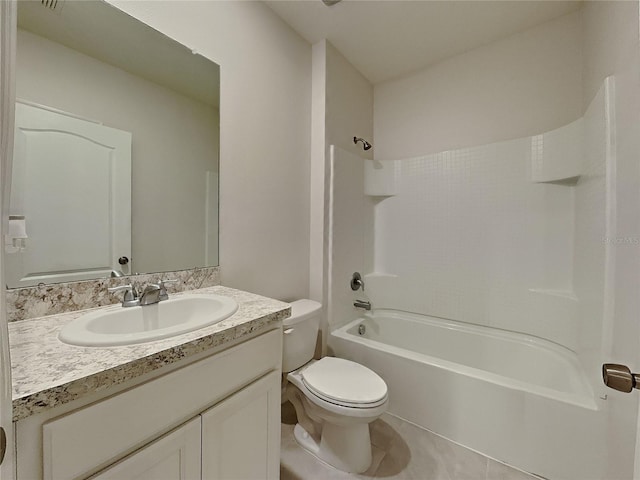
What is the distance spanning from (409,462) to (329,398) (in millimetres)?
575

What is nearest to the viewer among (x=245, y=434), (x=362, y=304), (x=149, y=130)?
(x=245, y=434)

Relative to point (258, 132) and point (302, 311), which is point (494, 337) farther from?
point (258, 132)

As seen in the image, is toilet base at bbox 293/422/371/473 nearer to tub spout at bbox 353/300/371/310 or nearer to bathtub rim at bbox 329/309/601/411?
bathtub rim at bbox 329/309/601/411

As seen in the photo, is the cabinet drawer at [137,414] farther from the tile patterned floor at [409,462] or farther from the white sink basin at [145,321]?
the tile patterned floor at [409,462]

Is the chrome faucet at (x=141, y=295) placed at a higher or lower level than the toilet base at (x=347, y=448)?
higher

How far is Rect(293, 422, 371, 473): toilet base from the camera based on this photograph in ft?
4.22

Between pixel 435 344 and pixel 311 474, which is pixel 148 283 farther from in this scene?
pixel 435 344

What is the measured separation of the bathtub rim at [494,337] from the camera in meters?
1.23

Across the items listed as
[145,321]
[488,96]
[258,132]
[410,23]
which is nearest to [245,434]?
[145,321]

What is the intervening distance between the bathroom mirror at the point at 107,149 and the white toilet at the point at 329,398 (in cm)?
65

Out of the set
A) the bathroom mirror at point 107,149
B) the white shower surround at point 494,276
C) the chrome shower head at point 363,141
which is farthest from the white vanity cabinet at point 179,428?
the chrome shower head at point 363,141

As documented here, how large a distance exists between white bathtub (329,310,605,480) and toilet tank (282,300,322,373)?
0.38 metres

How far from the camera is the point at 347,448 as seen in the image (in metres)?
1.29

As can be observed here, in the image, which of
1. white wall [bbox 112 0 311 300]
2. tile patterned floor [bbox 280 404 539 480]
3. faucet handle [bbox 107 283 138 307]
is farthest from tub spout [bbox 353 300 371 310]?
faucet handle [bbox 107 283 138 307]
